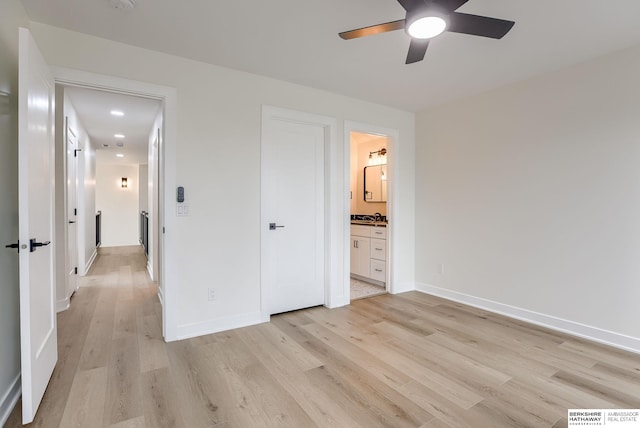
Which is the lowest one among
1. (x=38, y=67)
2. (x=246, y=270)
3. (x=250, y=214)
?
(x=246, y=270)

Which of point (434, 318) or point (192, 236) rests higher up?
point (192, 236)

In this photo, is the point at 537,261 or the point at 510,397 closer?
the point at 510,397

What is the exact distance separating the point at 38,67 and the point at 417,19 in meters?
2.21

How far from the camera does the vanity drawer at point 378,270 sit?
175 inches

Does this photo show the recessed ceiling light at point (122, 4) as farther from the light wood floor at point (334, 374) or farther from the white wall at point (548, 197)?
the white wall at point (548, 197)

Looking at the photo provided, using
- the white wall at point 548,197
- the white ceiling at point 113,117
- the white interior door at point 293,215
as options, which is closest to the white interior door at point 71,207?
the white ceiling at point 113,117

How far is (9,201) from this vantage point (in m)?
1.90

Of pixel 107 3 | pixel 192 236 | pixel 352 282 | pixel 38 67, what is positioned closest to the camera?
pixel 38 67

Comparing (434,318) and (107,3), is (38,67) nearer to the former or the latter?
(107,3)

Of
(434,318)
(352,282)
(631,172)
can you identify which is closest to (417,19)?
(631,172)

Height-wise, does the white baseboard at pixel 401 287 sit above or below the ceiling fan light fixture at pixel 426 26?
below

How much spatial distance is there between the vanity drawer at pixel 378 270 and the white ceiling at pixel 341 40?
240 centimetres

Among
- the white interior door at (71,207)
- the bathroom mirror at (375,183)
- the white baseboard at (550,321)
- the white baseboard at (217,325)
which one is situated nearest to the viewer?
the white baseboard at (550,321)

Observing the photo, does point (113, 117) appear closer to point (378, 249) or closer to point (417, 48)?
point (378, 249)
